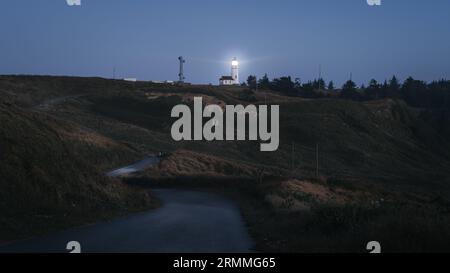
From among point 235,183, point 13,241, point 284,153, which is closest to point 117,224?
point 13,241

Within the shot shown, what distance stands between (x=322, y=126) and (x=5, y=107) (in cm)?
8790

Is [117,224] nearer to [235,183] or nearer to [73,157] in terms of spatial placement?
[73,157]

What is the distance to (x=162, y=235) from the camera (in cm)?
1708

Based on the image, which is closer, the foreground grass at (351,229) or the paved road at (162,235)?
the foreground grass at (351,229)

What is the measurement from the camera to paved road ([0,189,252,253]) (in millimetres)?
14328

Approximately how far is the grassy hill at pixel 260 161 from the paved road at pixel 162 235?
905 millimetres

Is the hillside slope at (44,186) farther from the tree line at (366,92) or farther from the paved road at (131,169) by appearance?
the tree line at (366,92)

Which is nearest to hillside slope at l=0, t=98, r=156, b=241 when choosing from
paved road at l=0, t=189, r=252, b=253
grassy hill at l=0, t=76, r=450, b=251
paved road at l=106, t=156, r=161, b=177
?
grassy hill at l=0, t=76, r=450, b=251

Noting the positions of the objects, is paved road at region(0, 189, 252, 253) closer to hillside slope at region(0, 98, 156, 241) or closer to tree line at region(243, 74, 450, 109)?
hillside slope at region(0, 98, 156, 241)

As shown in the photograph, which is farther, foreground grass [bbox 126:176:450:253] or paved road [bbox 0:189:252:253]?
paved road [bbox 0:189:252:253]

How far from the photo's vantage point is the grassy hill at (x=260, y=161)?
16.8 metres

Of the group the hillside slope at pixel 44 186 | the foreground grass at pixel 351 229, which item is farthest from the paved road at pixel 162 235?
the hillside slope at pixel 44 186

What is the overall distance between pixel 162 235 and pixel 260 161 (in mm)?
64150

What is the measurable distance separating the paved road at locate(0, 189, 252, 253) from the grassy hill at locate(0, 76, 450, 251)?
90 centimetres
